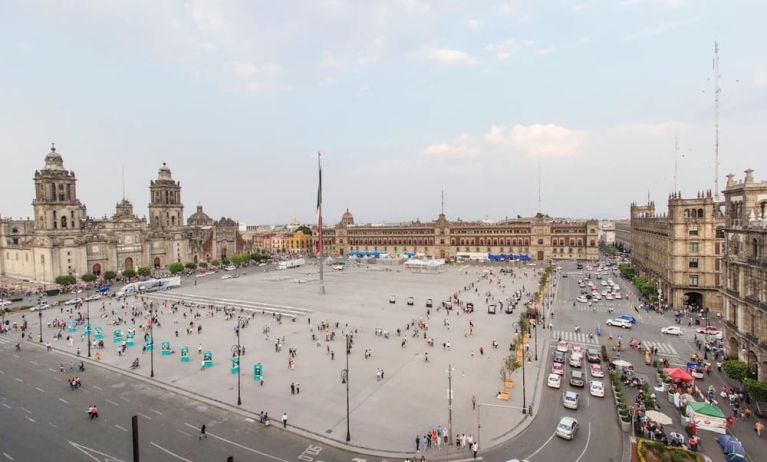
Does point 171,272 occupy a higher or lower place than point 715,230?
lower

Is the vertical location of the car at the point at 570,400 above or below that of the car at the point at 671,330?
above

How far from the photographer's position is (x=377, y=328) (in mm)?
46281

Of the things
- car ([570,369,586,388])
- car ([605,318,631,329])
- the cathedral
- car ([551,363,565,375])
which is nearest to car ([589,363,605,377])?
car ([570,369,586,388])

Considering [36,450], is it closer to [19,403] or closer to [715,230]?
[19,403]

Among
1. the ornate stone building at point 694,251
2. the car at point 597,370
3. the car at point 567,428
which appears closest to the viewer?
the car at point 567,428

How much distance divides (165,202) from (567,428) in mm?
110381

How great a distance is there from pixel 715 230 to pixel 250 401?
57.0 m

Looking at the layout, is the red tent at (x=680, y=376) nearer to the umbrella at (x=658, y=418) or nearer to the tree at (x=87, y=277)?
the umbrella at (x=658, y=418)

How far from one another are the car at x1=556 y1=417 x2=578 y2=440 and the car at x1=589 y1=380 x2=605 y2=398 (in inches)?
233

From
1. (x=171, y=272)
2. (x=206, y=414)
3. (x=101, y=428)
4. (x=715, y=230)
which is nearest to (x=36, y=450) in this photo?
(x=101, y=428)

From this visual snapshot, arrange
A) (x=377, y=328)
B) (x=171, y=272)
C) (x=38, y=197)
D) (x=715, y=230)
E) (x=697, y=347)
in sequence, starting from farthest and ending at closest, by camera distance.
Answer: (x=171, y=272), (x=38, y=197), (x=715, y=230), (x=377, y=328), (x=697, y=347)

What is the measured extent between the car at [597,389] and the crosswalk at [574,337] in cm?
1290

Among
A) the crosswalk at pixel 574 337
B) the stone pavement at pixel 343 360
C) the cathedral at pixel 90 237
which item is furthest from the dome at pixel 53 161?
the crosswalk at pixel 574 337

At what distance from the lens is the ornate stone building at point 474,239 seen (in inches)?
4815
